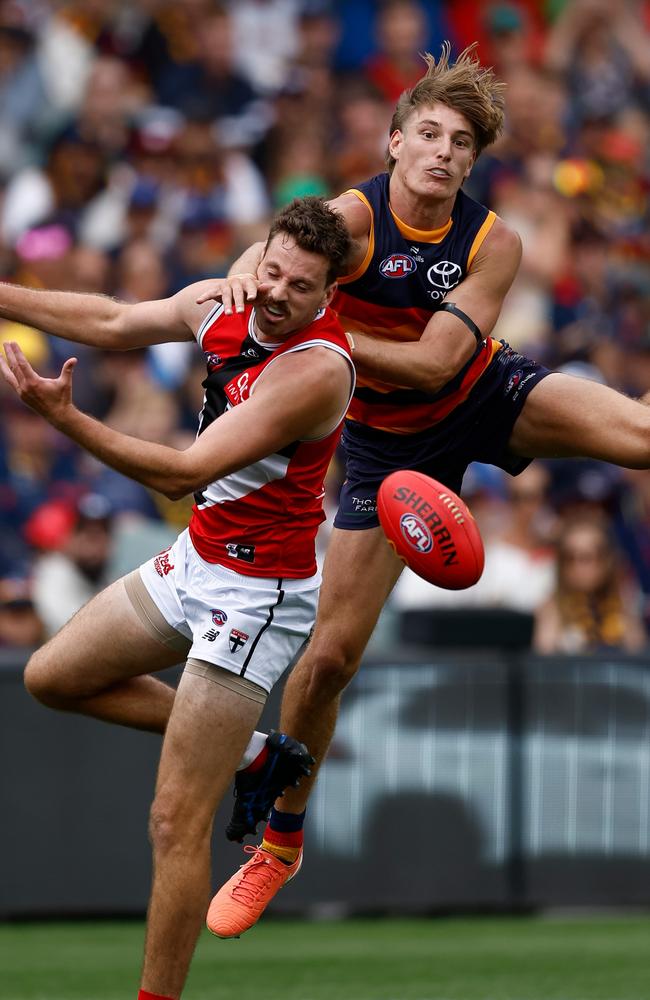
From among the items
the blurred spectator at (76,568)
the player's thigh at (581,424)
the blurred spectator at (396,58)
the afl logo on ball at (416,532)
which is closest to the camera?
the afl logo on ball at (416,532)

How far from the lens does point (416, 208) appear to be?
21.0ft

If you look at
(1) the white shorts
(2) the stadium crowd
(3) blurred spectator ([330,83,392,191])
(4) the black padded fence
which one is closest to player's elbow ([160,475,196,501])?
(1) the white shorts

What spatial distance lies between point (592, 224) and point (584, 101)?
179 cm

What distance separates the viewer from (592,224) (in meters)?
13.1

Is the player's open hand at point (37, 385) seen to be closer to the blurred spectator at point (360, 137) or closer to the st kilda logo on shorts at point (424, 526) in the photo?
the st kilda logo on shorts at point (424, 526)

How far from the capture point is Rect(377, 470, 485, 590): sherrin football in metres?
5.91

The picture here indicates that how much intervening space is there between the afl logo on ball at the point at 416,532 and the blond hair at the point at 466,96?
1349mm

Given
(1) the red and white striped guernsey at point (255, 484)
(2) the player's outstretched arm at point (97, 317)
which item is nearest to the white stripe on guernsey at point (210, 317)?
(1) the red and white striped guernsey at point (255, 484)

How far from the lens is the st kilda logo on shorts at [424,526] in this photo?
5906mm

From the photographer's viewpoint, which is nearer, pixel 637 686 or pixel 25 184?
pixel 637 686

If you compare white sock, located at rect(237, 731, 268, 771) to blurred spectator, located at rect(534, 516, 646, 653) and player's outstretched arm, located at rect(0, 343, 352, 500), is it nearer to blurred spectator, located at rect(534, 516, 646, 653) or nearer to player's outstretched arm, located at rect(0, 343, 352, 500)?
player's outstretched arm, located at rect(0, 343, 352, 500)

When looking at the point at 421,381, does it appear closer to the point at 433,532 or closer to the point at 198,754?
the point at 433,532

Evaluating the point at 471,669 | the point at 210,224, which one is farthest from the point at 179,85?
the point at 471,669

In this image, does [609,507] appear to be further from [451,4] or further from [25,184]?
[451,4]
